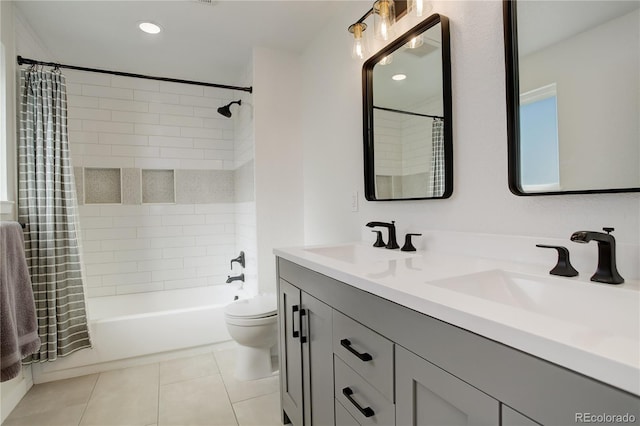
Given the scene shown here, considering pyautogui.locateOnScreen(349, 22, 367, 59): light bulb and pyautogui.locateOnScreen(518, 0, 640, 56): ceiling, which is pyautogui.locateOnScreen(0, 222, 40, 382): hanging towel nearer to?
pyautogui.locateOnScreen(349, 22, 367, 59): light bulb

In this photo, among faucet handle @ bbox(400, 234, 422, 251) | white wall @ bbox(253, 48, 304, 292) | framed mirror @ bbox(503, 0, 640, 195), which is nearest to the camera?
framed mirror @ bbox(503, 0, 640, 195)

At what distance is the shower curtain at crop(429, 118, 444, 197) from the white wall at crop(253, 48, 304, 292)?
4.75ft

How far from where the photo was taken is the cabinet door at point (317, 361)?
48.9 inches

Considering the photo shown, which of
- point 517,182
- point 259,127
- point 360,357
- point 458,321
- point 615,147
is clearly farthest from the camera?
point 259,127

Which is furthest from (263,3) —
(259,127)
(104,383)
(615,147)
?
(104,383)

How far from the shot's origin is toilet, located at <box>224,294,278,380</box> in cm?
209

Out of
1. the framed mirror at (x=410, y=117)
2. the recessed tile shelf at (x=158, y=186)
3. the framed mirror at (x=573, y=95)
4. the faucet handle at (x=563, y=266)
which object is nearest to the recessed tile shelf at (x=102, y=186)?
the recessed tile shelf at (x=158, y=186)

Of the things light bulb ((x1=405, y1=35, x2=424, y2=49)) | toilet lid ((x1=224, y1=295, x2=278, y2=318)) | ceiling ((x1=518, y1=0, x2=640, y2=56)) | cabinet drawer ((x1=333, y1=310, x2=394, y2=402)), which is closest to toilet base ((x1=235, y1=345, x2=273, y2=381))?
toilet lid ((x1=224, y1=295, x2=278, y2=318))

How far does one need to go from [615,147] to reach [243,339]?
2.06m

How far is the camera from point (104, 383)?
219 centimetres

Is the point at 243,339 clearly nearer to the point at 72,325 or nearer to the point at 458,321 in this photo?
the point at 72,325

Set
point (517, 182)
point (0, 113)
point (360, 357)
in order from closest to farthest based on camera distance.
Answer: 1. point (360, 357)
2. point (517, 182)
3. point (0, 113)

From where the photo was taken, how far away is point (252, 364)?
2.22 m

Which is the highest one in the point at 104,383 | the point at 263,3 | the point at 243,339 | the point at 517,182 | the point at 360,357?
the point at 263,3
